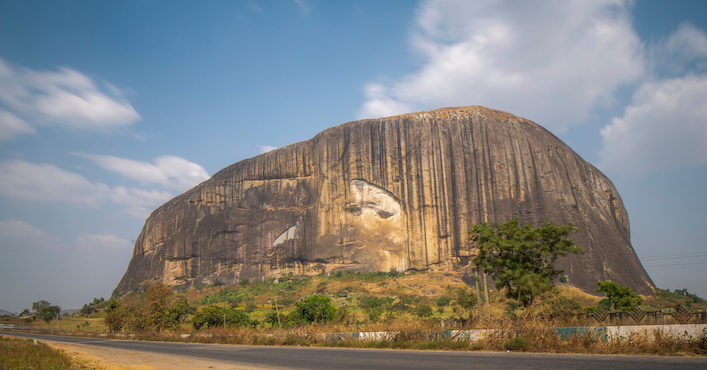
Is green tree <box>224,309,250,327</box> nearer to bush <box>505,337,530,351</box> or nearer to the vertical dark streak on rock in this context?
bush <box>505,337,530,351</box>

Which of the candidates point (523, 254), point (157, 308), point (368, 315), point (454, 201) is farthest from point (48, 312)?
point (523, 254)

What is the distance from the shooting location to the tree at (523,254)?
1035 inches

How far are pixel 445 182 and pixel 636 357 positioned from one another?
2556 inches

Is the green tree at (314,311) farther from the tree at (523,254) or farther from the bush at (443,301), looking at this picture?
the bush at (443,301)

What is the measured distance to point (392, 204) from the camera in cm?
7525

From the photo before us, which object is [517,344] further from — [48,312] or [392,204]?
[48,312]

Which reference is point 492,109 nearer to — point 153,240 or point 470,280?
point 470,280

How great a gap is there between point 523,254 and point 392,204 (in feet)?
158

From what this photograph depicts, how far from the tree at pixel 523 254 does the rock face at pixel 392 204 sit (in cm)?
4024

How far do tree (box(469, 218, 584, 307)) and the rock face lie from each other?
40.2 metres

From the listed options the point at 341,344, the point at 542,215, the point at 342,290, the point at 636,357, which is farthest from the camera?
the point at 542,215

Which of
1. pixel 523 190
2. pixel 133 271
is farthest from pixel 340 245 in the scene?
pixel 133 271

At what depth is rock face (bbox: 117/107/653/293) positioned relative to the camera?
70.7 meters

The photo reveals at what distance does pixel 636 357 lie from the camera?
970 cm
